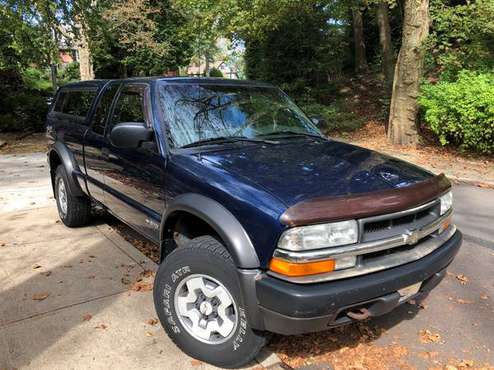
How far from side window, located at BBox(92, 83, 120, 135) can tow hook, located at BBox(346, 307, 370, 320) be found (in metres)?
2.89

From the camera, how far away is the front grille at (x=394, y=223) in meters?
2.43

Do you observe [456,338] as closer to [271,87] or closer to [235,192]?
[235,192]

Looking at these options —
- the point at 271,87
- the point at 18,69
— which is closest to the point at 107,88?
the point at 271,87

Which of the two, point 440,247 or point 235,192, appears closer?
point 235,192

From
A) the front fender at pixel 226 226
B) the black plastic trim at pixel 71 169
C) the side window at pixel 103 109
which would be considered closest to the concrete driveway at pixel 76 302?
the black plastic trim at pixel 71 169

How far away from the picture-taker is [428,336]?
3.16 m

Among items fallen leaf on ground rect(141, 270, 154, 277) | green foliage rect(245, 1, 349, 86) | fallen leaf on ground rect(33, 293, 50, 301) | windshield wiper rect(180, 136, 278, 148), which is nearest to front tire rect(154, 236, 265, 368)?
windshield wiper rect(180, 136, 278, 148)

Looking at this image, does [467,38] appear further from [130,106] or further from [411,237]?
[411,237]

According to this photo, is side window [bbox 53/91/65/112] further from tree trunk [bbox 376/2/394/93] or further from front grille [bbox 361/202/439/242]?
tree trunk [bbox 376/2/394/93]

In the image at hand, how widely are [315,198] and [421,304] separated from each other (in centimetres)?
188

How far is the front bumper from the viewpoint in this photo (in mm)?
2252

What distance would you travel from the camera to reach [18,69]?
14.3 metres

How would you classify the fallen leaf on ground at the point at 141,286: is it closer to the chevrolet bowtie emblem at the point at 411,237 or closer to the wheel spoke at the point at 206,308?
the wheel spoke at the point at 206,308

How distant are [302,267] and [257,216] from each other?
14.1 inches
